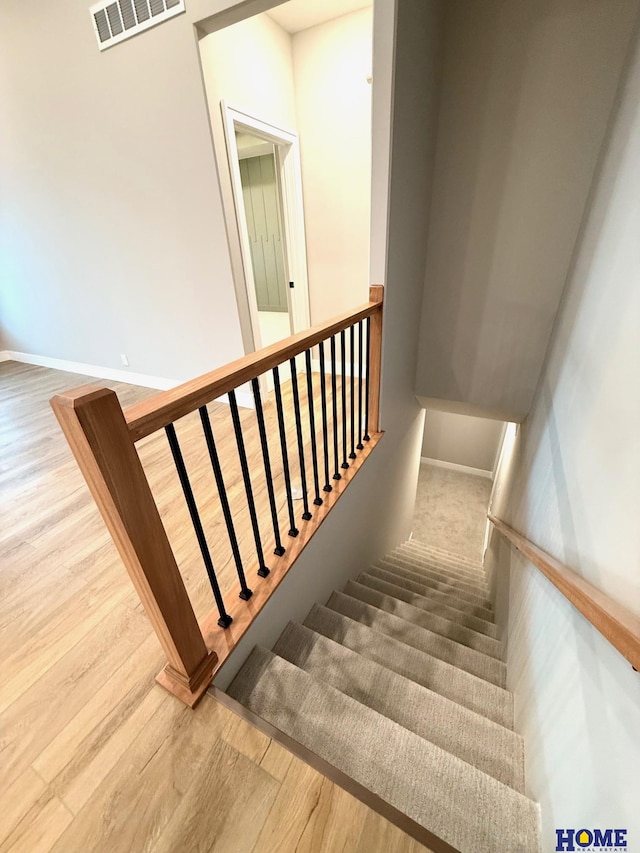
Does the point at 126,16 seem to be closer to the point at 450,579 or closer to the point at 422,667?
the point at 422,667

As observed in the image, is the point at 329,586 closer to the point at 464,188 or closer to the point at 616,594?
the point at 616,594

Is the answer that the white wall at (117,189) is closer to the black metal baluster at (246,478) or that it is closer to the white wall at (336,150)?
the white wall at (336,150)

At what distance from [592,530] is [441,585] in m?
1.97

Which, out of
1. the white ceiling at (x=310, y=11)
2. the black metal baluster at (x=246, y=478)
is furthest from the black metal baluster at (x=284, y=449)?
the white ceiling at (x=310, y=11)

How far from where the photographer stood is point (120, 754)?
1003 mm

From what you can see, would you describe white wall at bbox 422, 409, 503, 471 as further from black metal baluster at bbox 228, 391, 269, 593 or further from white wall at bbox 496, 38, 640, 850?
black metal baluster at bbox 228, 391, 269, 593

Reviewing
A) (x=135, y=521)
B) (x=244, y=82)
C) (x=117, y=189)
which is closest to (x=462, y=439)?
(x=244, y=82)

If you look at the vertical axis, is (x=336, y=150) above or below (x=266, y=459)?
above

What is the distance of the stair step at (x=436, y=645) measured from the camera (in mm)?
1629

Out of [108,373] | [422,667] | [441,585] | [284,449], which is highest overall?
[284,449]

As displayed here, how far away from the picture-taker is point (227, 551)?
1.71m

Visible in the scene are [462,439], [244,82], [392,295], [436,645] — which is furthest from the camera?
[462,439]

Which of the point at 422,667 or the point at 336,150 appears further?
the point at 336,150

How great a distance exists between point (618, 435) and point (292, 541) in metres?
1.25
